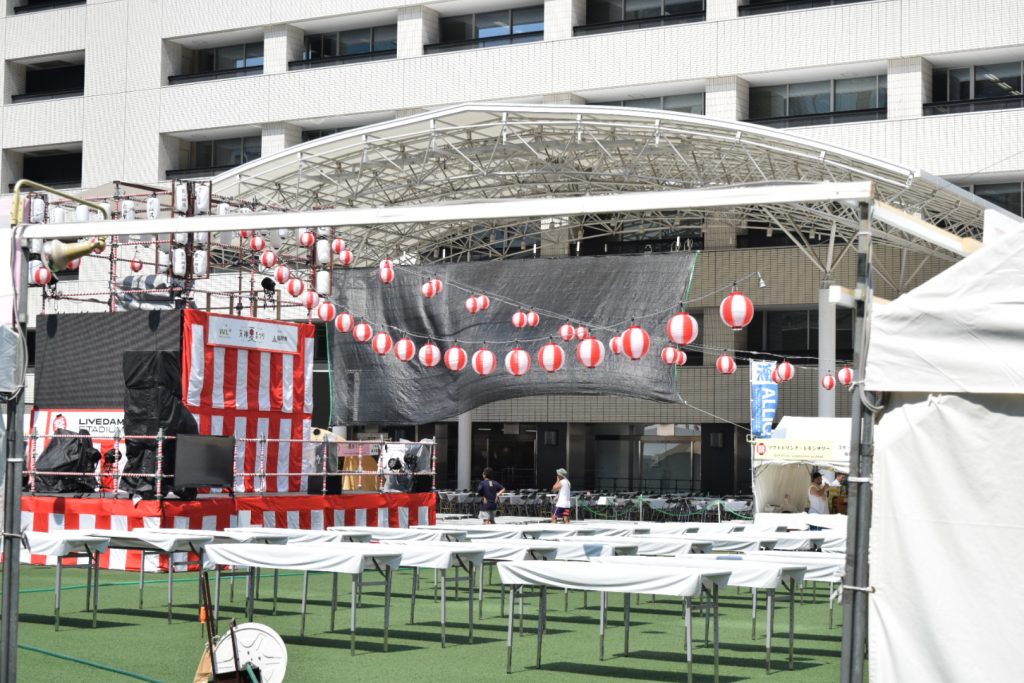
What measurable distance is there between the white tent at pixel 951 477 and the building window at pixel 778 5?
27.3 meters

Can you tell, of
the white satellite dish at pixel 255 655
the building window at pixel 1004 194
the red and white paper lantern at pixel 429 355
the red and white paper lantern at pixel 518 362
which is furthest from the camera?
the building window at pixel 1004 194

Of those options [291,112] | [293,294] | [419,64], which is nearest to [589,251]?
[419,64]

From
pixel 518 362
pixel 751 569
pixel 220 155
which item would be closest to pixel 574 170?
pixel 518 362

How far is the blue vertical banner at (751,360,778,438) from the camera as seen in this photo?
25.8 metres

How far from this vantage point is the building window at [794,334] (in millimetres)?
32875

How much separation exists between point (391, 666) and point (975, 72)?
24.6 m

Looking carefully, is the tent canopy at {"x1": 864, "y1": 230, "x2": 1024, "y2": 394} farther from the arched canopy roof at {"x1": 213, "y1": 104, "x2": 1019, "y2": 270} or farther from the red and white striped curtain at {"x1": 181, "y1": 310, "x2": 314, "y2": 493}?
the arched canopy roof at {"x1": 213, "y1": 104, "x2": 1019, "y2": 270}

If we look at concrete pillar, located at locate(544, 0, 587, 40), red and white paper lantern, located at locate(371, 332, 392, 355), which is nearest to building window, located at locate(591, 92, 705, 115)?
concrete pillar, located at locate(544, 0, 587, 40)

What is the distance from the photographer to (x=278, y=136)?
37469 mm

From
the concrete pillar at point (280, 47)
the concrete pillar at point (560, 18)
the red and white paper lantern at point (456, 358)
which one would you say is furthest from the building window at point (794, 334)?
the concrete pillar at point (280, 47)

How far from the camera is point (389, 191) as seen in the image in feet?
97.3

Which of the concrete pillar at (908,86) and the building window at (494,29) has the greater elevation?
the building window at (494,29)

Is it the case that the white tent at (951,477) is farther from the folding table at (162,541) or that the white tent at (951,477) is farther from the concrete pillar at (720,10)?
the concrete pillar at (720,10)

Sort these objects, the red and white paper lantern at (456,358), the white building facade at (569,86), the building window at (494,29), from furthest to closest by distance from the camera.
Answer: the building window at (494,29) → the white building facade at (569,86) → the red and white paper lantern at (456,358)
